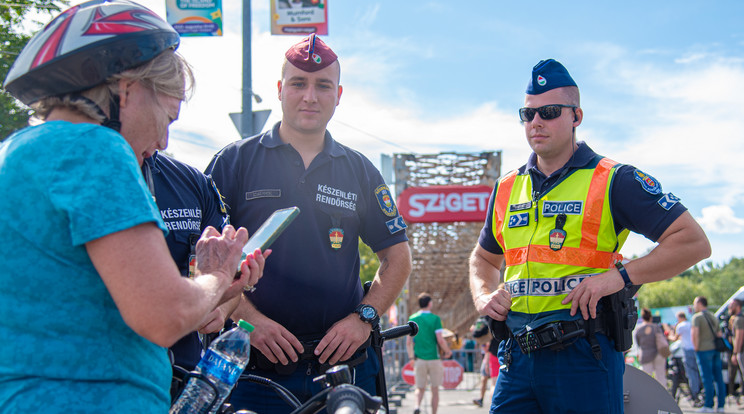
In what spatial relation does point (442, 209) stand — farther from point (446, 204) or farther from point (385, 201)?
point (385, 201)

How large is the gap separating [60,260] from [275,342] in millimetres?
1565

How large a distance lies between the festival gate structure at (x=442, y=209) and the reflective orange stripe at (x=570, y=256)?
9.32m

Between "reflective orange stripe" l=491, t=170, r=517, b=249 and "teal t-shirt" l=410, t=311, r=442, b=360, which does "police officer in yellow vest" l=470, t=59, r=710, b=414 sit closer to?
"reflective orange stripe" l=491, t=170, r=517, b=249

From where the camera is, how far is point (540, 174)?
3420 millimetres

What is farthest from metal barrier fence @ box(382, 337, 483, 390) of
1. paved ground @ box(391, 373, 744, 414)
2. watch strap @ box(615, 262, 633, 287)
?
watch strap @ box(615, 262, 633, 287)

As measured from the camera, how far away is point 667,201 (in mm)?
3041

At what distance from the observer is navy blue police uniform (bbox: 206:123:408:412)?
307 cm

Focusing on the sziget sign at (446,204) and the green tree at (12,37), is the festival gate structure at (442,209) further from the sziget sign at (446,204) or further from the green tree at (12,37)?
the green tree at (12,37)

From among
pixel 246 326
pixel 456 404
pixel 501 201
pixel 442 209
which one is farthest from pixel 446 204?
pixel 246 326

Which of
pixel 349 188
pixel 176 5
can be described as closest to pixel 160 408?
pixel 349 188

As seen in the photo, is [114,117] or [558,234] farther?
[558,234]

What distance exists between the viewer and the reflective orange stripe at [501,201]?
139 inches

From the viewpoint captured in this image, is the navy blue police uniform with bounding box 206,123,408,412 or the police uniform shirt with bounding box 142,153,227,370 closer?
the police uniform shirt with bounding box 142,153,227,370

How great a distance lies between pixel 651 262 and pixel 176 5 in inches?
290
